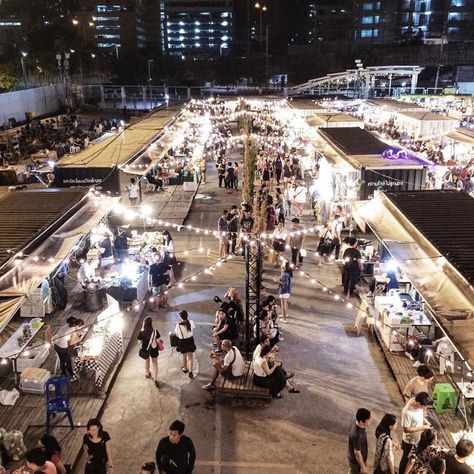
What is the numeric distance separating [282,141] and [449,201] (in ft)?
67.4

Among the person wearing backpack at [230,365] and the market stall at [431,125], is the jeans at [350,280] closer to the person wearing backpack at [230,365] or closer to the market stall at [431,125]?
the person wearing backpack at [230,365]

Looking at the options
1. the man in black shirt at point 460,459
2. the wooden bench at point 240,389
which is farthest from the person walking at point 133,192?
the man in black shirt at point 460,459

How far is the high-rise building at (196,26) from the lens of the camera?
135875mm

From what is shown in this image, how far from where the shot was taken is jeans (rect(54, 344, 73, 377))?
869cm

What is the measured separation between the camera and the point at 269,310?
9.74 meters

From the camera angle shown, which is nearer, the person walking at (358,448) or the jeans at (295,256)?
the person walking at (358,448)

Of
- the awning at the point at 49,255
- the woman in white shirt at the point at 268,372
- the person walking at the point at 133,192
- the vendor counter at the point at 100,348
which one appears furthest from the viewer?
the person walking at the point at 133,192

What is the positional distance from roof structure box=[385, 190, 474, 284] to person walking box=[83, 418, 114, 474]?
4.68 meters

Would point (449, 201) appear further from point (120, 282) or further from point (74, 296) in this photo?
point (74, 296)

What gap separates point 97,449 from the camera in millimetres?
5941

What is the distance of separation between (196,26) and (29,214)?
5483 inches

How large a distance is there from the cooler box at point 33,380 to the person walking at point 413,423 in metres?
5.45

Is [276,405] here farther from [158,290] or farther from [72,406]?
[158,290]

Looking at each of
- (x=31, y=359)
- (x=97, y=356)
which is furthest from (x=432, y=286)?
(x=31, y=359)
